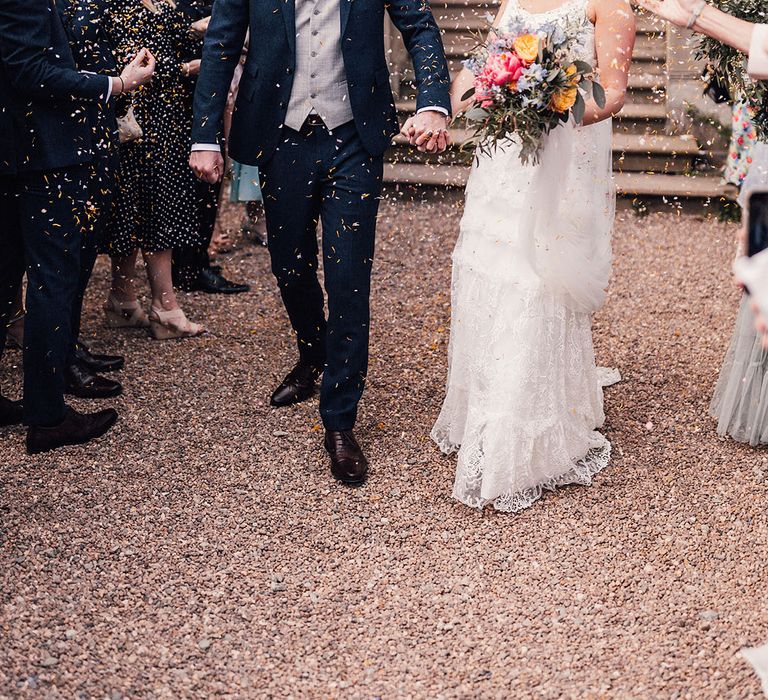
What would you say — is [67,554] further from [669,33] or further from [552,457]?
[669,33]

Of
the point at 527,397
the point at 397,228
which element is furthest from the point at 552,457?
the point at 397,228

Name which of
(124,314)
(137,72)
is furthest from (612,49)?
(124,314)

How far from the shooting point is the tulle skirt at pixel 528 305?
365 centimetres

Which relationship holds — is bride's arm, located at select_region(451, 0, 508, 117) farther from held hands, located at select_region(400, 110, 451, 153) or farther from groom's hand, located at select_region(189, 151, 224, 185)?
groom's hand, located at select_region(189, 151, 224, 185)

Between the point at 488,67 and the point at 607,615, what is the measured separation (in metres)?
1.85

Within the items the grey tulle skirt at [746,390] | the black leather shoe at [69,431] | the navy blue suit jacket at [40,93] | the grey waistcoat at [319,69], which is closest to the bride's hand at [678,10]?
the grey waistcoat at [319,69]

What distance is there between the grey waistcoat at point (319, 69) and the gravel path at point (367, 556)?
4.58 ft

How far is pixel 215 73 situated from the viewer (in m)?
3.90

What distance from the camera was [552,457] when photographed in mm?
3816

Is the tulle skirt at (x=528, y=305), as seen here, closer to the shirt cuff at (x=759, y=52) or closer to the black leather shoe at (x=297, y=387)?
the shirt cuff at (x=759, y=52)

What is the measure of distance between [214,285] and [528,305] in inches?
117

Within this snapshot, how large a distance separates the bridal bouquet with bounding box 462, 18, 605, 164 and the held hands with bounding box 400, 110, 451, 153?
227mm

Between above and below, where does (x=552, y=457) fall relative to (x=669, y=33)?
below

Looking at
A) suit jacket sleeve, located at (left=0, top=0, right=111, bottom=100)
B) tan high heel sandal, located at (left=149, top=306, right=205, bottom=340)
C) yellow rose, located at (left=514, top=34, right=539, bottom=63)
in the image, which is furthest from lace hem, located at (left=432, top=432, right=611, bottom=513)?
suit jacket sleeve, located at (left=0, top=0, right=111, bottom=100)
